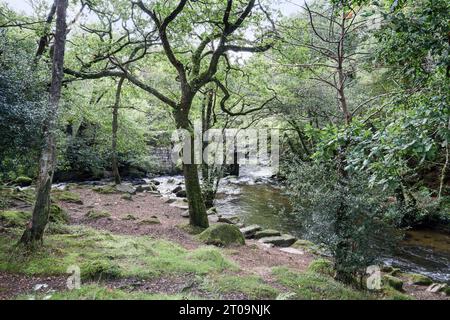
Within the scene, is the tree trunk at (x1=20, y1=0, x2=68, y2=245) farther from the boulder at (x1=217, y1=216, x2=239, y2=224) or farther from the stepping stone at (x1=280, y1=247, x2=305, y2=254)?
the boulder at (x1=217, y1=216, x2=239, y2=224)

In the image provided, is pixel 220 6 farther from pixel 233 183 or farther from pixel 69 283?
pixel 233 183

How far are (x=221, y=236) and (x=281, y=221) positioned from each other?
6.67 meters

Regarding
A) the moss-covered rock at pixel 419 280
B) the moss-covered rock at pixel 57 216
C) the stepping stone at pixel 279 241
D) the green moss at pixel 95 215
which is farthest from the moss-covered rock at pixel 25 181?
the moss-covered rock at pixel 419 280

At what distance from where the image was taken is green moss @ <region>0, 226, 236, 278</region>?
584 cm

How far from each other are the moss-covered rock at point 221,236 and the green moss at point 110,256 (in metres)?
1.38

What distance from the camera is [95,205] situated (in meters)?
13.5

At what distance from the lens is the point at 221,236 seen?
9.43m

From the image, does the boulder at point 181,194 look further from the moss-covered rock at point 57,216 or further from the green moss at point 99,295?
the green moss at point 99,295

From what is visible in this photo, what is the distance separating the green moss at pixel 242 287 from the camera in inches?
217

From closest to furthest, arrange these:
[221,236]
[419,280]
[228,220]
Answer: [419,280] → [221,236] → [228,220]

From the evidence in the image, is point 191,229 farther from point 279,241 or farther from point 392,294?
point 392,294

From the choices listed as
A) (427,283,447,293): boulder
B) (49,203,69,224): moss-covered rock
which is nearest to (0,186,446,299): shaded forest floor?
(427,283,447,293): boulder

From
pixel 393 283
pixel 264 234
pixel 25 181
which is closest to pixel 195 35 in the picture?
pixel 264 234

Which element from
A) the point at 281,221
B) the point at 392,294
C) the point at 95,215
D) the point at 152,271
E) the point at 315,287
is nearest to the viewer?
the point at 152,271
